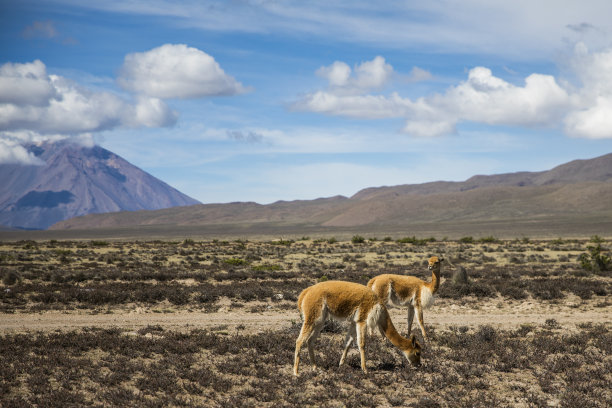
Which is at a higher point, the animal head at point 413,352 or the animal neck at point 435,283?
the animal neck at point 435,283

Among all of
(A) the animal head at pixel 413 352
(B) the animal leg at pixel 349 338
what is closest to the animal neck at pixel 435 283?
(A) the animal head at pixel 413 352

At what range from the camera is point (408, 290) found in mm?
12336

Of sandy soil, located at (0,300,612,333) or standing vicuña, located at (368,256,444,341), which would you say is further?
sandy soil, located at (0,300,612,333)

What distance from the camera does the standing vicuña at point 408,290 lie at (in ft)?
39.9

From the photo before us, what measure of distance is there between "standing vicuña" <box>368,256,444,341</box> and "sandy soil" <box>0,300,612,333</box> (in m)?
2.17

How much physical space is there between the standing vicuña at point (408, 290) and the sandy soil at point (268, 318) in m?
2.17

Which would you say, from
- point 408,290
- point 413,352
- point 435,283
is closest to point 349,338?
point 413,352

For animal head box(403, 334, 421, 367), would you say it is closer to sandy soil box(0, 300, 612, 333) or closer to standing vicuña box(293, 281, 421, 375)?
standing vicuña box(293, 281, 421, 375)

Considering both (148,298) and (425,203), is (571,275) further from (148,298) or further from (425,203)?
(425,203)

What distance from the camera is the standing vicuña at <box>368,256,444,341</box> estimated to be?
12156 millimetres

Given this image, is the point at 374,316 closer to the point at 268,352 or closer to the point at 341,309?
the point at 341,309

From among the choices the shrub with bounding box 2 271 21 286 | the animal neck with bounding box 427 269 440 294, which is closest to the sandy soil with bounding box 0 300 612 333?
the animal neck with bounding box 427 269 440 294

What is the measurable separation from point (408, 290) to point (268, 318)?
5278 mm

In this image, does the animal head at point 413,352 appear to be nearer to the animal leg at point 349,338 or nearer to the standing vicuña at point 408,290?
the animal leg at point 349,338
